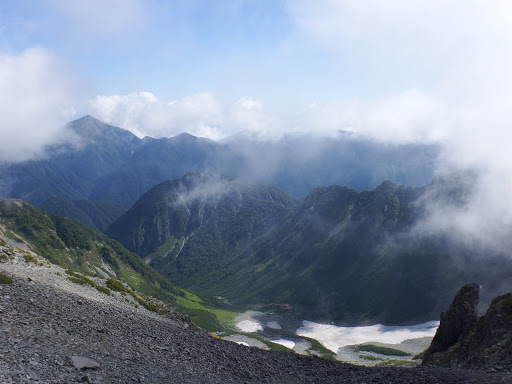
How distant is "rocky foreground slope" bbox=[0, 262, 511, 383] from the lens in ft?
71.2

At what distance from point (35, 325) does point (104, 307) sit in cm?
966

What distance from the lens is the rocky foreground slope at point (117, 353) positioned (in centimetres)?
2169

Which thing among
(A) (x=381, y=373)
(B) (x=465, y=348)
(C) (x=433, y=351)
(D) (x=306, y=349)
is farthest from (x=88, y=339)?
(D) (x=306, y=349)

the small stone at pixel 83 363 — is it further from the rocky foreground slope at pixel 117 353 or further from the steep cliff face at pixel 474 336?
the steep cliff face at pixel 474 336

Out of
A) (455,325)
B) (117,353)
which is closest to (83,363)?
(117,353)

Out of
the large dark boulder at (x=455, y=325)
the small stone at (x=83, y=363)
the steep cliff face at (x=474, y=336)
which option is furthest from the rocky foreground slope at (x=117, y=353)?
the large dark boulder at (x=455, y=325)

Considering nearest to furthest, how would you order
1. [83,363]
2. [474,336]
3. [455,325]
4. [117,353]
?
[83,363], [117,353], [474,336], [455,325]

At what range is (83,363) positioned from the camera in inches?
878

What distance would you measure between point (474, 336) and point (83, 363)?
53.2 meters

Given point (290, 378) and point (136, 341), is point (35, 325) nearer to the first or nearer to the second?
point (136, 341)

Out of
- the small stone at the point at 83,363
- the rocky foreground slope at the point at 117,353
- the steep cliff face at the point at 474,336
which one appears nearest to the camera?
the rocky foreground slope at the point at 117,353

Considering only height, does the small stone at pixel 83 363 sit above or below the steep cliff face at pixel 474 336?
below

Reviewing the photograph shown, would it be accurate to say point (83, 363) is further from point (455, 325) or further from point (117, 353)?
point (455, 325)

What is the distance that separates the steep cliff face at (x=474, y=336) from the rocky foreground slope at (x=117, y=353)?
385 inches
